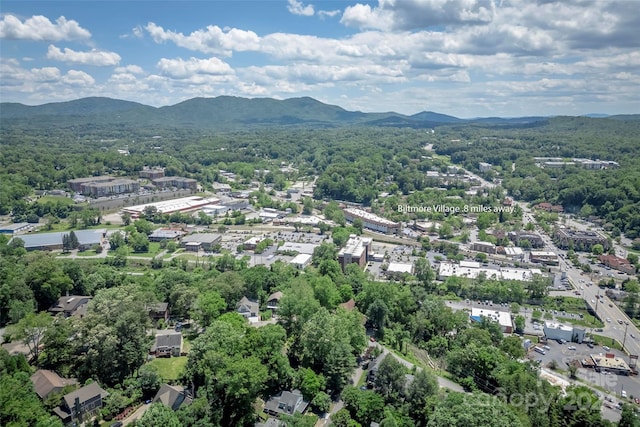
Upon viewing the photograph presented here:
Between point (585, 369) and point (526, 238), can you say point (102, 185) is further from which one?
point (585, 369)

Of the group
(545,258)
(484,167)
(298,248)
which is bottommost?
(545,258)

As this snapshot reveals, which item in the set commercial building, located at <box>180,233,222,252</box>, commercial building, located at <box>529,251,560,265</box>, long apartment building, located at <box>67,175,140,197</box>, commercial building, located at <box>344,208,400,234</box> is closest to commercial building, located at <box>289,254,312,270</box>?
commercial building, located at <box>180,233,222,252</box>

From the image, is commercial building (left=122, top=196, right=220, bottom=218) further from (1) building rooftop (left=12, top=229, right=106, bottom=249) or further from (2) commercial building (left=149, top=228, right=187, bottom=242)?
(1) building rooftop (left=12, top=229, right=106, bottom=249)

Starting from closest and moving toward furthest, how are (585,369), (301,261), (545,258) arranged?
(585,369) < (301,261) < (545,258)

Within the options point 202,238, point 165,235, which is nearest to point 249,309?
point 202,238

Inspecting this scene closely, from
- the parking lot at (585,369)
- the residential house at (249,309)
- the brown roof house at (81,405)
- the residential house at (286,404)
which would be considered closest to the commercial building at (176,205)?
the residential house at (249,309)

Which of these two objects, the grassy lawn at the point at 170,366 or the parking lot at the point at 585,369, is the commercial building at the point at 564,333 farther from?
the grassy lawn at the point at 170,366
